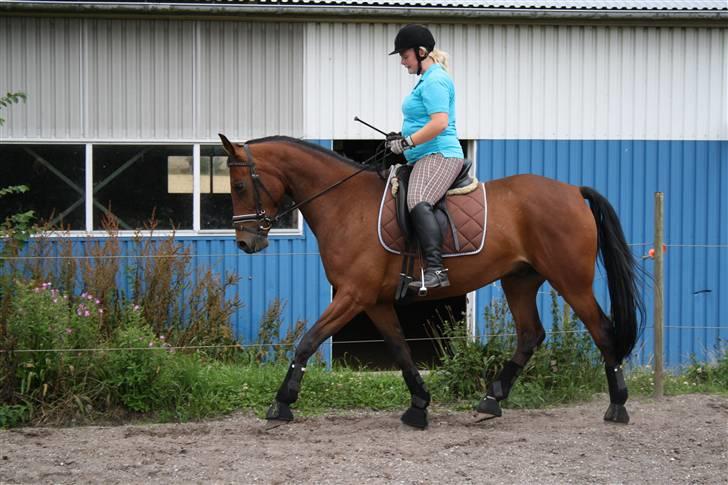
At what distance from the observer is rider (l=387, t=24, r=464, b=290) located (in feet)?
22.2

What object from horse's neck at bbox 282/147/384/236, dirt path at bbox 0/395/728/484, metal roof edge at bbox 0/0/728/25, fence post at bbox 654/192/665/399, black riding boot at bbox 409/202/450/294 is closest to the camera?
dirt path at bbox 0/395/728/484

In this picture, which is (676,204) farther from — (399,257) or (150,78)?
(150,78)

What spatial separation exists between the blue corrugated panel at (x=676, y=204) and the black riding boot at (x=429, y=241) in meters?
3.83

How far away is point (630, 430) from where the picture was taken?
6.93 meters

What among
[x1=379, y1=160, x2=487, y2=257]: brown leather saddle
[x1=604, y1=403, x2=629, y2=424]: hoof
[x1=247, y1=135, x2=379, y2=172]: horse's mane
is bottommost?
[x1=604, y1=403, x2=629, y2=424]: hoof

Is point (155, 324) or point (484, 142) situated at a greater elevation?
point (484, 142)

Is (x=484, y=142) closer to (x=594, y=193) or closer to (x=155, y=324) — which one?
(x=594, y=193)

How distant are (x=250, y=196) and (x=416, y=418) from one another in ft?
7.26

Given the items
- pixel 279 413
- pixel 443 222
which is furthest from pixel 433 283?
pixel 279 413

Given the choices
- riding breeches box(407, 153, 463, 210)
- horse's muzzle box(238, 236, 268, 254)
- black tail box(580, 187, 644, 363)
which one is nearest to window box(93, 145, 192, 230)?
horse's muzzle box(238, 236, 268, 254)

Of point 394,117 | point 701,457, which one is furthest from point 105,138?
point 701,457

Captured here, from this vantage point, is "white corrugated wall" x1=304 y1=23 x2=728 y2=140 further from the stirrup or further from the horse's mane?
the stirrup

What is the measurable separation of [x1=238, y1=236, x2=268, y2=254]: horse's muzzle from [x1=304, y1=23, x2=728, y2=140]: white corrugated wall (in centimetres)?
338

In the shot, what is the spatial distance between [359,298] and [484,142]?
4.01m
